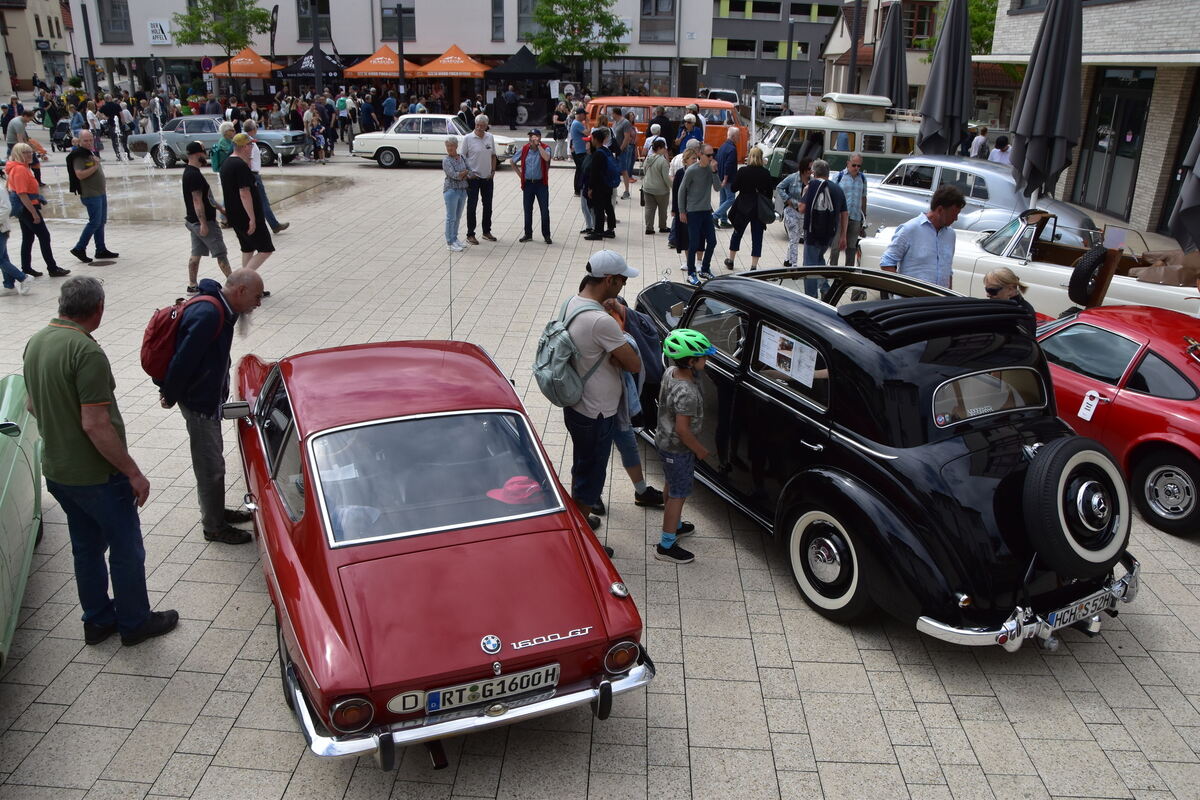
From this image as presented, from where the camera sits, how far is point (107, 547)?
4617 millimetres

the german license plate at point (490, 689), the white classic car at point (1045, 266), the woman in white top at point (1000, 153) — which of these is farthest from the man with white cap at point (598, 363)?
the woman in white top at point (1000, 153)

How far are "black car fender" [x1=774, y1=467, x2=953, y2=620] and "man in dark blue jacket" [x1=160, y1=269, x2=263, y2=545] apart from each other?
132 inches

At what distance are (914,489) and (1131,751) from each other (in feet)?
4.88

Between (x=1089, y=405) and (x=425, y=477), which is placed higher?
(x=425, y=477)

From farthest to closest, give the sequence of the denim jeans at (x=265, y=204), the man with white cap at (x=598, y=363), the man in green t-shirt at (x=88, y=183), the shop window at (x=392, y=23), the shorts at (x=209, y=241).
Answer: the shop window at (x=392, y=23) < the denim jeans at (x=265, y=204) < the man in green t-shirt at (x=88, y=183) < the shorts at (x=209, y=241) < the man with white cap at (x=598, y=363)

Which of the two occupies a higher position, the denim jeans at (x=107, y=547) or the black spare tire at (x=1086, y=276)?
the black spare tire at (x=1086, y=276)

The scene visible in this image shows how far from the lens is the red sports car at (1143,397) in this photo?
5.94 meters

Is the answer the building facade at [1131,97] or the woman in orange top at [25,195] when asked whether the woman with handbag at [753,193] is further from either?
the woman in orange top at [25,195]

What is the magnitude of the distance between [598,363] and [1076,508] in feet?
8.61

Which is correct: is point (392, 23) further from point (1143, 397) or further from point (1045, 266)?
point (1143, 397)

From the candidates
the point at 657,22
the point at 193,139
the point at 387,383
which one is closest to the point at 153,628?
the point at 387,383

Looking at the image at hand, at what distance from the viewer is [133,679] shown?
4.41 m

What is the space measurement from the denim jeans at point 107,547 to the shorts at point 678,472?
2916mm

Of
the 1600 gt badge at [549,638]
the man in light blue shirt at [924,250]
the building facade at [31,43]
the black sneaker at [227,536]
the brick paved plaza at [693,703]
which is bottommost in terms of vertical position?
the brick paved plaza at [693,703]
